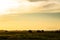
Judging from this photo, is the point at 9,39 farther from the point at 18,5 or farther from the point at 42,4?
the point at 42,4

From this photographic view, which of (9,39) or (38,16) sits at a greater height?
(38,16)

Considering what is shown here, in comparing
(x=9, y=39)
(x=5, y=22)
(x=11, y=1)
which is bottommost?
(x=9, y=39)

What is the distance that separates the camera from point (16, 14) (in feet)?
3.84

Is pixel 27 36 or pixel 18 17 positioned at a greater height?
pixel 18 17

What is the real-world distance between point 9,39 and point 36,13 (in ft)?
1.14

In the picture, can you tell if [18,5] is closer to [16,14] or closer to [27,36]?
[16,14]

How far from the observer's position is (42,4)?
127 centimetres

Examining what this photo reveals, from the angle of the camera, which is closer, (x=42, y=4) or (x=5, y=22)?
(x=5, y=22)

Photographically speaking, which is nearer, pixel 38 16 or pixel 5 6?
pixel 38 16

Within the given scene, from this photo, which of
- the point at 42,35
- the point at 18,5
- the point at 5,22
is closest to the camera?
the point at 42,35

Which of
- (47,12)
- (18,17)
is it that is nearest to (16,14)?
(18,17)

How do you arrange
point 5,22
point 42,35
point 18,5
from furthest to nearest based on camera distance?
point 18,5 → point 5,22 → point 42,35

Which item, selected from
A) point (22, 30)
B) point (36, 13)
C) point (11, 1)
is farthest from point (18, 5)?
point (22, 30)

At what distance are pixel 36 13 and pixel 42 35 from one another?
0.26 m
